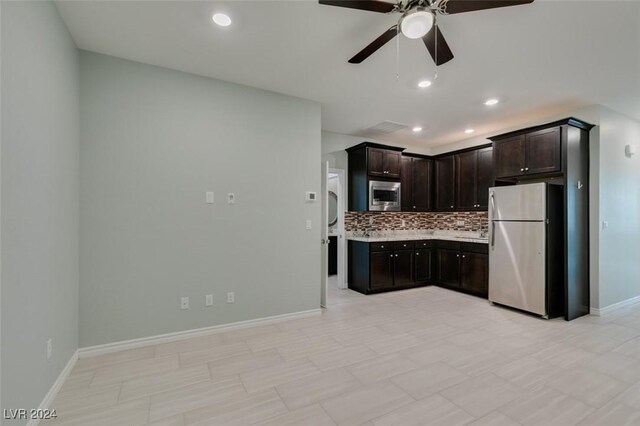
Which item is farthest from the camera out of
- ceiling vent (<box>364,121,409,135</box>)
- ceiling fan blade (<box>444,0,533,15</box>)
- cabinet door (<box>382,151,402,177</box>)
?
cabinet door (<box>382,151,402,177</box>)

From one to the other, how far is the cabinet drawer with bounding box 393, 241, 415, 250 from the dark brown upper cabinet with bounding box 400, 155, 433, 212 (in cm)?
69

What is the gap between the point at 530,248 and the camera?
12.6ft

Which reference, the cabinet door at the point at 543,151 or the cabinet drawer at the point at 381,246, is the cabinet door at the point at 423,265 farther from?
the cabinet door at the point at 543,151

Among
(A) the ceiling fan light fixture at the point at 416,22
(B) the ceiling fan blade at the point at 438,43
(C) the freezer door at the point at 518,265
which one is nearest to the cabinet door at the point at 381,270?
(C) the freezer door at the point at 518,265

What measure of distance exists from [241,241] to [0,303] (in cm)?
205

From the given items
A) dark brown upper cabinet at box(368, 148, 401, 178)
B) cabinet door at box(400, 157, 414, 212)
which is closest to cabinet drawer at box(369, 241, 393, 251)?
cabinet door at box(400, 157, 414, 212)

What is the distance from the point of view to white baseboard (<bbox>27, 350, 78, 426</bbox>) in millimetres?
1842

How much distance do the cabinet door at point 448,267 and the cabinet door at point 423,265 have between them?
0.59 feet

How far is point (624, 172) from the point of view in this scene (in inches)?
166

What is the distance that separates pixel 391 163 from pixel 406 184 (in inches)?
23.5

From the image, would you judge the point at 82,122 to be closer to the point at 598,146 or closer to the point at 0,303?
the point at 0,303

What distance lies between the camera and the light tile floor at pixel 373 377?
1.89m

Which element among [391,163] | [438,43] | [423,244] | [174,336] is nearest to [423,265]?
[423,244]

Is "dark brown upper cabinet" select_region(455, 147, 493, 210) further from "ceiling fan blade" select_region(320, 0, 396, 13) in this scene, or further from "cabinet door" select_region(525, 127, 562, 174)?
"ceiling fan blade" select_region(320, 0, 396, 13)
